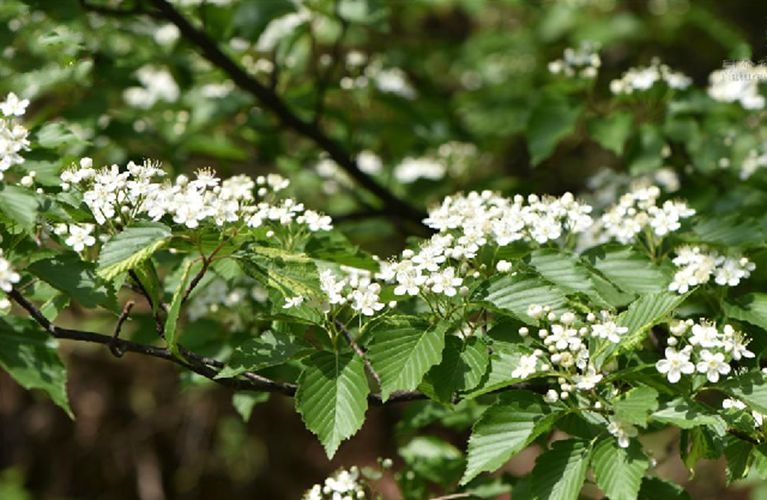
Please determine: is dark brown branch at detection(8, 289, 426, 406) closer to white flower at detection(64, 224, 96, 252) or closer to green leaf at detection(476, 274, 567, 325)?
white flower at detection(64, 224, 96, 252)

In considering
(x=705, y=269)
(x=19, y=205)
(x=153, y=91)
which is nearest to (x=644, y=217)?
(x=705, y=269)

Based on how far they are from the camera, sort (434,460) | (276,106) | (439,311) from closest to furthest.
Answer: (439,311) → (434,460) → (276,106)

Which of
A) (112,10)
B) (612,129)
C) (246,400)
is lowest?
(246,400)

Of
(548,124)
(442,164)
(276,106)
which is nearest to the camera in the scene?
(548,124)

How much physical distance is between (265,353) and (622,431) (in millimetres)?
880

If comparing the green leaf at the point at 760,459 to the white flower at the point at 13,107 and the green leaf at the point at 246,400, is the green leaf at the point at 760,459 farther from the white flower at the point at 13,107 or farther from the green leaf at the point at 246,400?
the white flower at the point at 13,107

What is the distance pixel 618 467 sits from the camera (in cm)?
207

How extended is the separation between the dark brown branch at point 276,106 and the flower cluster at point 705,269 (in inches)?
70.7

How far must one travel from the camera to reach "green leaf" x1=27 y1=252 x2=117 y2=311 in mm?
2143

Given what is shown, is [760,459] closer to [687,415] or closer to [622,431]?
[687,415]

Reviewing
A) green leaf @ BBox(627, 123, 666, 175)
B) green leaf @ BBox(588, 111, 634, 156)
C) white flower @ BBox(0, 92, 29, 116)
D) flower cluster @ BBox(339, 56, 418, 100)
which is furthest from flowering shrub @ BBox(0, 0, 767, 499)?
flower cluster @ BBox(339, 56, 418, 100)

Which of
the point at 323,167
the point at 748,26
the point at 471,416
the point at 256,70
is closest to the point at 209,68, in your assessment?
the point at 256,70

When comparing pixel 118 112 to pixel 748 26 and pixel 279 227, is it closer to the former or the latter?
pixel 279 227

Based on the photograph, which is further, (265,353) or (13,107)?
(13,107)
